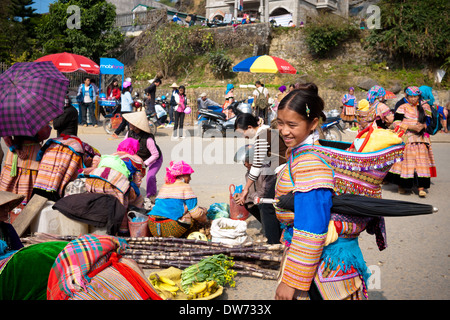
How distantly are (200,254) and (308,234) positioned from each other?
242 centimetres

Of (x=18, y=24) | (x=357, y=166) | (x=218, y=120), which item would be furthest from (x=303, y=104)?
(x=18, y=24)

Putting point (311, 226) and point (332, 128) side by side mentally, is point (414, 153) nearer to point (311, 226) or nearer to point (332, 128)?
point (332, 128)

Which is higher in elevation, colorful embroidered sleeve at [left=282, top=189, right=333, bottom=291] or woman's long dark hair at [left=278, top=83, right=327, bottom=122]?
woman's long dark hair at [left=278, top=83, right=327, bottom=122]

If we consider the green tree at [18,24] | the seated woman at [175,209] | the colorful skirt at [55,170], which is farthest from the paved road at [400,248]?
the green tree at [18,24]

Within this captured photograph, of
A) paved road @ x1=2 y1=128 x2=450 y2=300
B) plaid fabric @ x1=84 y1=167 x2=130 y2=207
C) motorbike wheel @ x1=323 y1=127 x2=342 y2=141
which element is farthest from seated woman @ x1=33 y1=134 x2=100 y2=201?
motorbike wheel @ x1=323 y1=127 x2=342 y2=141

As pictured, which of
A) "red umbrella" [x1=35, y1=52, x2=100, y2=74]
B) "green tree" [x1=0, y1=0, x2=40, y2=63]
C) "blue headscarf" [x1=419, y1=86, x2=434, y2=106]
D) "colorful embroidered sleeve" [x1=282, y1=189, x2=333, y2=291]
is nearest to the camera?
"colorful embroidered sleeve" [x1=282, y1=189, x2=333, y2=291]

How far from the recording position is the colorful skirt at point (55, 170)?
4.84 metres

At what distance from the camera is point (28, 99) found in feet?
14.4

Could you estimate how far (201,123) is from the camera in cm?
1493

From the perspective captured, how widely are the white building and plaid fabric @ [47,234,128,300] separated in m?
34.3

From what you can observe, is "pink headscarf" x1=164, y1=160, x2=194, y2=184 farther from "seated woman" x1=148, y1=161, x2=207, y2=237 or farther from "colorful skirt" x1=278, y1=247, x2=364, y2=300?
"colorful skirt" x1=278, y1=247, x2=364, y2=300

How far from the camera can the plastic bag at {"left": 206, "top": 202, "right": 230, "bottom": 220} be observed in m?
5.66

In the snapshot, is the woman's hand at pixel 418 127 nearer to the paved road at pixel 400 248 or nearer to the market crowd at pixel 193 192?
the market crowd at pixel 193 192
